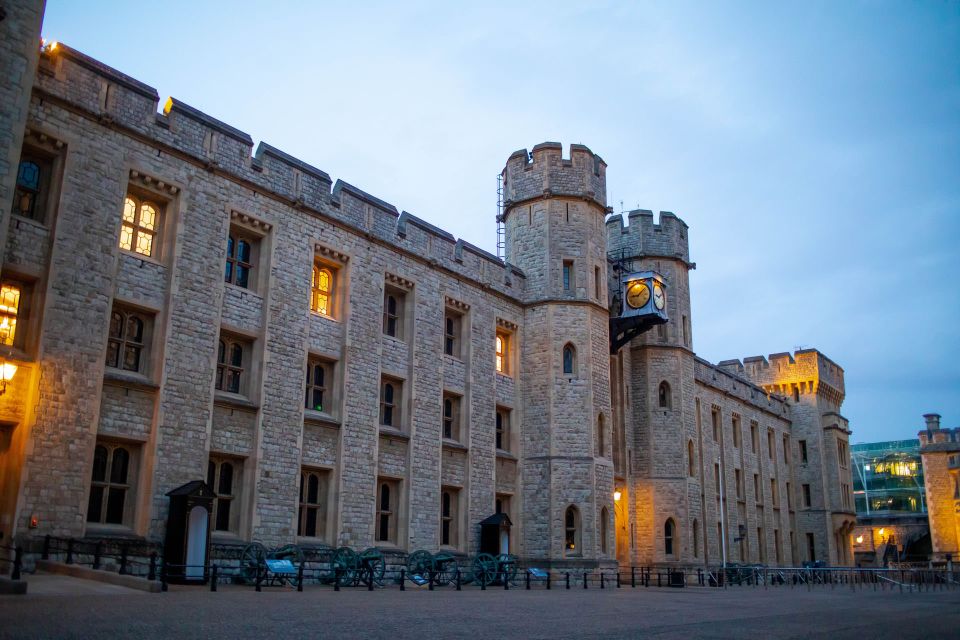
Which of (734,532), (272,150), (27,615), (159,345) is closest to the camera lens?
(27,615)

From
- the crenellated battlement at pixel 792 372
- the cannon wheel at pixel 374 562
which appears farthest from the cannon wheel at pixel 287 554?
the crenellated battlement at pixel 792 372

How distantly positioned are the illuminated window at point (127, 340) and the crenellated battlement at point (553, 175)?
15.9 m

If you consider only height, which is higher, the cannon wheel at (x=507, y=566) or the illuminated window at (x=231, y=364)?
the illuminated window at (x=231, y=364)

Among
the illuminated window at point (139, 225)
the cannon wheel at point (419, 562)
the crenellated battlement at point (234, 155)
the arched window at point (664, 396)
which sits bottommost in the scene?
the cannon wheel at point (419, 562)

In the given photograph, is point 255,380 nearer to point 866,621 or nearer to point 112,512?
point 112,512

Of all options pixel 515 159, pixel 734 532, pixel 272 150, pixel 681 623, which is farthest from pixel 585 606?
pixel 734 532

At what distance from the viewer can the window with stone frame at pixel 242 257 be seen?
21.0m

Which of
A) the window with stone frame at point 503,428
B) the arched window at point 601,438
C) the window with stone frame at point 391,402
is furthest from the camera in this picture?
the arched window at point 601,438

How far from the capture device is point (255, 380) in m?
20.5

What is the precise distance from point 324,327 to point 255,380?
279 cm

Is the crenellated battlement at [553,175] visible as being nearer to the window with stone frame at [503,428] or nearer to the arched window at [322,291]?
the window with stone frame at [503,428]

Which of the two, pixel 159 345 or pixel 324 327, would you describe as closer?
pixel 159 345

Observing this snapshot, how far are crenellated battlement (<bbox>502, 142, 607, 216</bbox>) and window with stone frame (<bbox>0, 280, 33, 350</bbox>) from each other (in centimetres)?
1815

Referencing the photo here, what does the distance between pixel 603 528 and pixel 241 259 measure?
1511 centimetres
